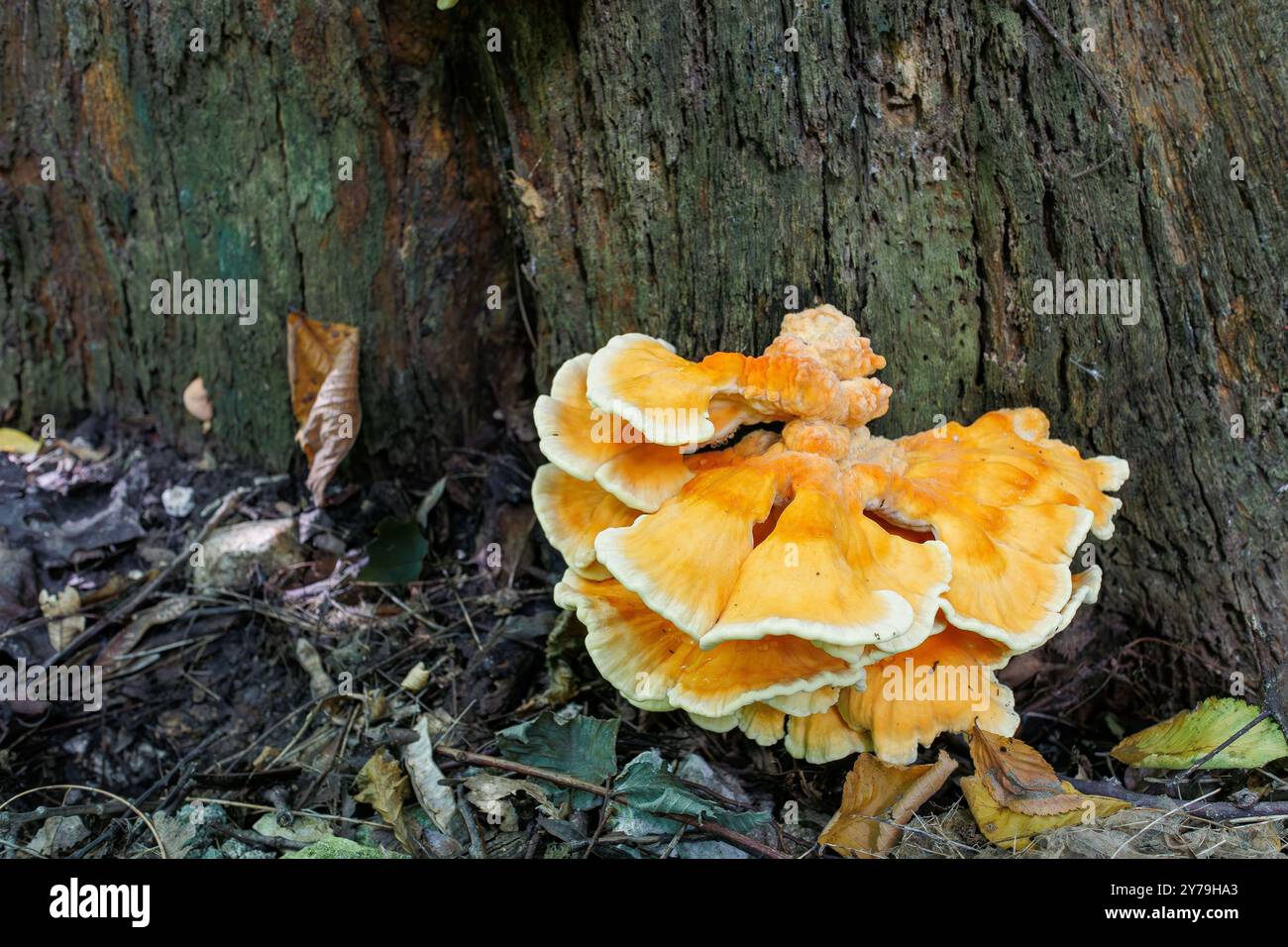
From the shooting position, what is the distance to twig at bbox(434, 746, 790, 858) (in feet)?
10.7

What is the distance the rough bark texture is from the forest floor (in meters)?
0.49

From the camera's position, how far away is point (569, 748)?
3.65 metres

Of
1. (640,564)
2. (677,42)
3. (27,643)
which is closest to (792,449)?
(640,564)

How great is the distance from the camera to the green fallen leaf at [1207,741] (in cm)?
346

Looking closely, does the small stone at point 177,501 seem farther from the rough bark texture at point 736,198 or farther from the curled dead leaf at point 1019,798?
the curled dead leaf at point 1019,798

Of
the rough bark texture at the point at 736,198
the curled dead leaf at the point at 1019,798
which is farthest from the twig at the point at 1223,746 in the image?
the curled dead leaf at the point at 1019,798

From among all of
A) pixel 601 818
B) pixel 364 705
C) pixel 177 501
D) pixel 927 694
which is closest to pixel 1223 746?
pixel 927 694

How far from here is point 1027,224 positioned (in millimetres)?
3500

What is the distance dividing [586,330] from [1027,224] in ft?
5.90

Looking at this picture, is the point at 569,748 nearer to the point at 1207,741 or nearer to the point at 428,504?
the point at 428,504

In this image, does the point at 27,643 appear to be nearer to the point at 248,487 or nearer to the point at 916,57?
the point at 248,487

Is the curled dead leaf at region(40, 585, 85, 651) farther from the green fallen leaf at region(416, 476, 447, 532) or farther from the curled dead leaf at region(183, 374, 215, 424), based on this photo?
the green fallen leaf at region(416, 476, 447, 532)

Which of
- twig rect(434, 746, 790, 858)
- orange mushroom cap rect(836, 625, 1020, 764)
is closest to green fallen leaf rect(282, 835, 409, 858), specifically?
twig rect(434, 746, 790, 858)

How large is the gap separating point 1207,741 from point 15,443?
566cm
